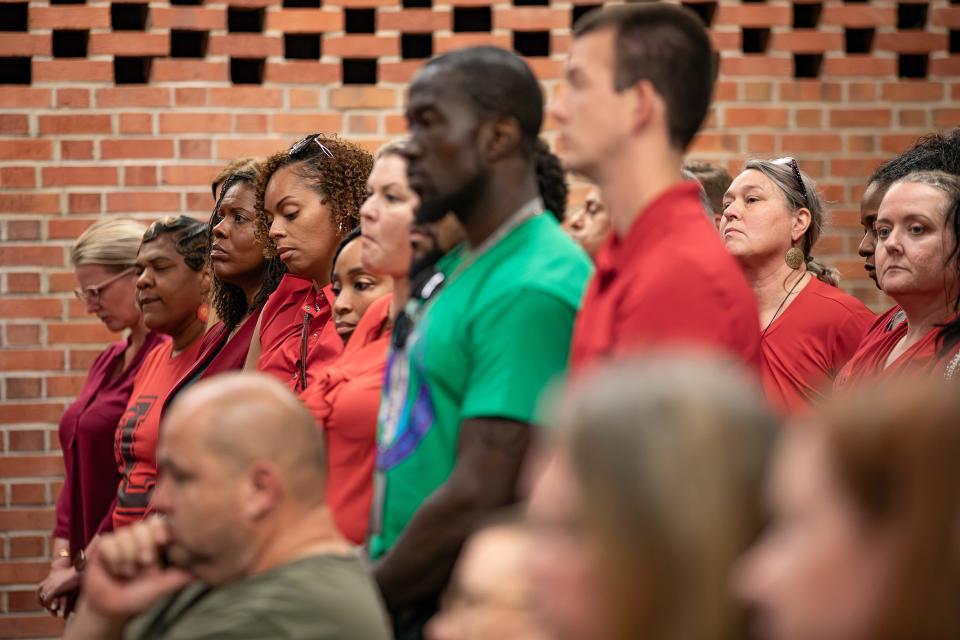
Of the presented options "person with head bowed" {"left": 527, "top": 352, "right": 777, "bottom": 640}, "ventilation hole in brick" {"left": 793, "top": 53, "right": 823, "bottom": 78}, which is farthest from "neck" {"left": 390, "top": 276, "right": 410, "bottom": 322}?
"ventilation hole in brick" {"left": 793, "top": 53, "right": 823, "bottom": 78}

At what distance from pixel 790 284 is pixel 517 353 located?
6.28 feet

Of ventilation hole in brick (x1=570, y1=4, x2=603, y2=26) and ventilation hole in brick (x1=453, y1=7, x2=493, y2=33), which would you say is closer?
ventilation hole in brick (x1=570, y1=4, x2=603, y2=26)

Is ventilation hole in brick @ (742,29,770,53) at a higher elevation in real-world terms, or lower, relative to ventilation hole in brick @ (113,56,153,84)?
higher

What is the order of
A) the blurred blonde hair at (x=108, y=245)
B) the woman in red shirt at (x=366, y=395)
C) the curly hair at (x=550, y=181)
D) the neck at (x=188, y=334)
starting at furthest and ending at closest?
the blurred blonde hair at (x=108, y=245) < the neck at (x=188, y=334) < the woman in red shirt at (x=366, y=395) < the curly hair at (x=550, y=181)

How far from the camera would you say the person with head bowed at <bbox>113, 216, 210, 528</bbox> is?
4270mm

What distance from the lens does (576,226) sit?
3.80 meters

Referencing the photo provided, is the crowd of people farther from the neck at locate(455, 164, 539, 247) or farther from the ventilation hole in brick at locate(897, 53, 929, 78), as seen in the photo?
the ventilation hole in brick at locate(897, 53, 929, 78)

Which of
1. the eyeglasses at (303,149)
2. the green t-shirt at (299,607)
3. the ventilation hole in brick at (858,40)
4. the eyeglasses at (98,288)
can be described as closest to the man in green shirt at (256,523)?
the green t-shirt at (299,607)

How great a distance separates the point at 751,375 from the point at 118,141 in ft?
12.0

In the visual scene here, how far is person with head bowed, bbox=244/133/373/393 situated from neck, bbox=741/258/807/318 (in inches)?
44.7

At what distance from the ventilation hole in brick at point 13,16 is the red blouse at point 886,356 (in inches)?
130

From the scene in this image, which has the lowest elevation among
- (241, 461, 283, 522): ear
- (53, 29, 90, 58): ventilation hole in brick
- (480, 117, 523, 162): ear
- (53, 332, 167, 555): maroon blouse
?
(53, 332, 167, 555): maroon blouse

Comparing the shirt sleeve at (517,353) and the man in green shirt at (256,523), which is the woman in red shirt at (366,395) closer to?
the shirt sleeve at (517,353)

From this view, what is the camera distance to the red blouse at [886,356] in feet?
10.8
